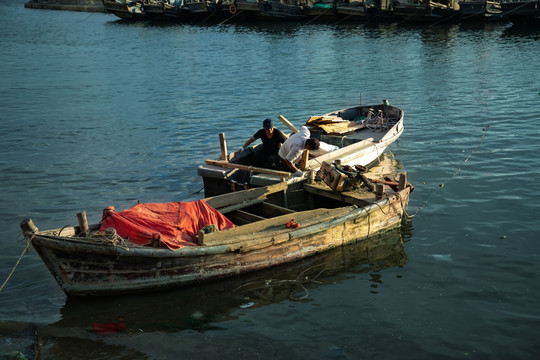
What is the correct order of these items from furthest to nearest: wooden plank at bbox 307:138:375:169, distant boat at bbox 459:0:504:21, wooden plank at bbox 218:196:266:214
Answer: distant boat at bbox 459:0:504:21 < wooden plank at bbox 307:138:375:169 < wooden plank at bbox 218:196:266:214

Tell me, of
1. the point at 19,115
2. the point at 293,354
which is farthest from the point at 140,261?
the point at 19,115

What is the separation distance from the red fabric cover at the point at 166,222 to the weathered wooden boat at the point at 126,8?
6134cm

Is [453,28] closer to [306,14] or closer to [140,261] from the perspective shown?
[306,14]

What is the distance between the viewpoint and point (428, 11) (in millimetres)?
49094

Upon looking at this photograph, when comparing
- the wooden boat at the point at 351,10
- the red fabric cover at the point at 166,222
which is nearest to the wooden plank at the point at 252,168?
the red fabric cover at the point at 166,222

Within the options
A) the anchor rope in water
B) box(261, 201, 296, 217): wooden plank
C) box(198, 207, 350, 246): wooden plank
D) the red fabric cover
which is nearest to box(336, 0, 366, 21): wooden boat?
the anchor rope in water

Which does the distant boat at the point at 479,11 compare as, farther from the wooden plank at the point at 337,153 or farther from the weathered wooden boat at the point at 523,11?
the wooden plank at the point at 337,153

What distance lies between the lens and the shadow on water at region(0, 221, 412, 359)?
8.32 meters

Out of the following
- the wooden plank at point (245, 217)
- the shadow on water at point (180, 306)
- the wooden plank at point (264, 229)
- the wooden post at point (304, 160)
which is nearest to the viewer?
Answer: the shadow on water at point (180, 306)

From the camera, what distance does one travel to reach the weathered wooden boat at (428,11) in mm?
49172

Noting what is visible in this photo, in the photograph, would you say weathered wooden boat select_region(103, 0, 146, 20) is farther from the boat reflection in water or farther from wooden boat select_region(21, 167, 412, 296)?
the boat reflection in water

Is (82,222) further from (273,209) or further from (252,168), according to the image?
(252,168)

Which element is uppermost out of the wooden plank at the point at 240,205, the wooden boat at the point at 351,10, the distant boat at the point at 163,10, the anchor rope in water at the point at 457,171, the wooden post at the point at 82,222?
the distant boat at the point at 163,10

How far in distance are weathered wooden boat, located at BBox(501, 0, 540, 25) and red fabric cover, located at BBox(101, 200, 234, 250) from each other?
41152mm
